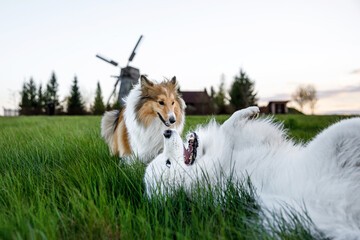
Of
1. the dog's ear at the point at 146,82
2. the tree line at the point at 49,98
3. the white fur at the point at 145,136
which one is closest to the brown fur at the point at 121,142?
the white fur at the point at 145,136

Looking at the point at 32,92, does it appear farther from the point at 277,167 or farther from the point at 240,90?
the point at 277,167

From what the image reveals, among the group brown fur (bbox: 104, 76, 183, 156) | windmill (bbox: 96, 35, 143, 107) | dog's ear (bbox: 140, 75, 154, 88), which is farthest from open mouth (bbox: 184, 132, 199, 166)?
windmill (bbox: 96, 35, 143, 107)

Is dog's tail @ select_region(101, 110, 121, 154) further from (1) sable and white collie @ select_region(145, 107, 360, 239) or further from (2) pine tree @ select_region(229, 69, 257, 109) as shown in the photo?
(2) pine tree @ select_region(229, 69, 257, 109)

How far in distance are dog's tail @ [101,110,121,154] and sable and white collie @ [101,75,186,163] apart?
1.91ft

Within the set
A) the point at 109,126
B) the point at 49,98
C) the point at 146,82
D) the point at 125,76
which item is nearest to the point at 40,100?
the point at 49,98

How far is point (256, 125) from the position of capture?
209 centimetres

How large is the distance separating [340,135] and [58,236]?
1510mm

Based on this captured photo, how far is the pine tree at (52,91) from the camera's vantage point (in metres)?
53.6

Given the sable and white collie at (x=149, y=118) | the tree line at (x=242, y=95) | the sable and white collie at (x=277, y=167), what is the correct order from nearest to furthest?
the sable and white collie at (x=277, y=167) → the sable and white collie at (x=149, y=118) → the tree line at (x=242, y=95)

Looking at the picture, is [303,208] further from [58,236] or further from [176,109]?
[176,109]

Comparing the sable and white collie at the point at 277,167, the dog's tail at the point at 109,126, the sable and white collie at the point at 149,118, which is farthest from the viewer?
the dog's tail at the point at 109,126

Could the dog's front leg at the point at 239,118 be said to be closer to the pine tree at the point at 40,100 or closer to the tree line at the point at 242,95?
the tree line at the point at 242,95

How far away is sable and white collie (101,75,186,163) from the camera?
145 inches

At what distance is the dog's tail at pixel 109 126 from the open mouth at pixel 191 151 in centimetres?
271
